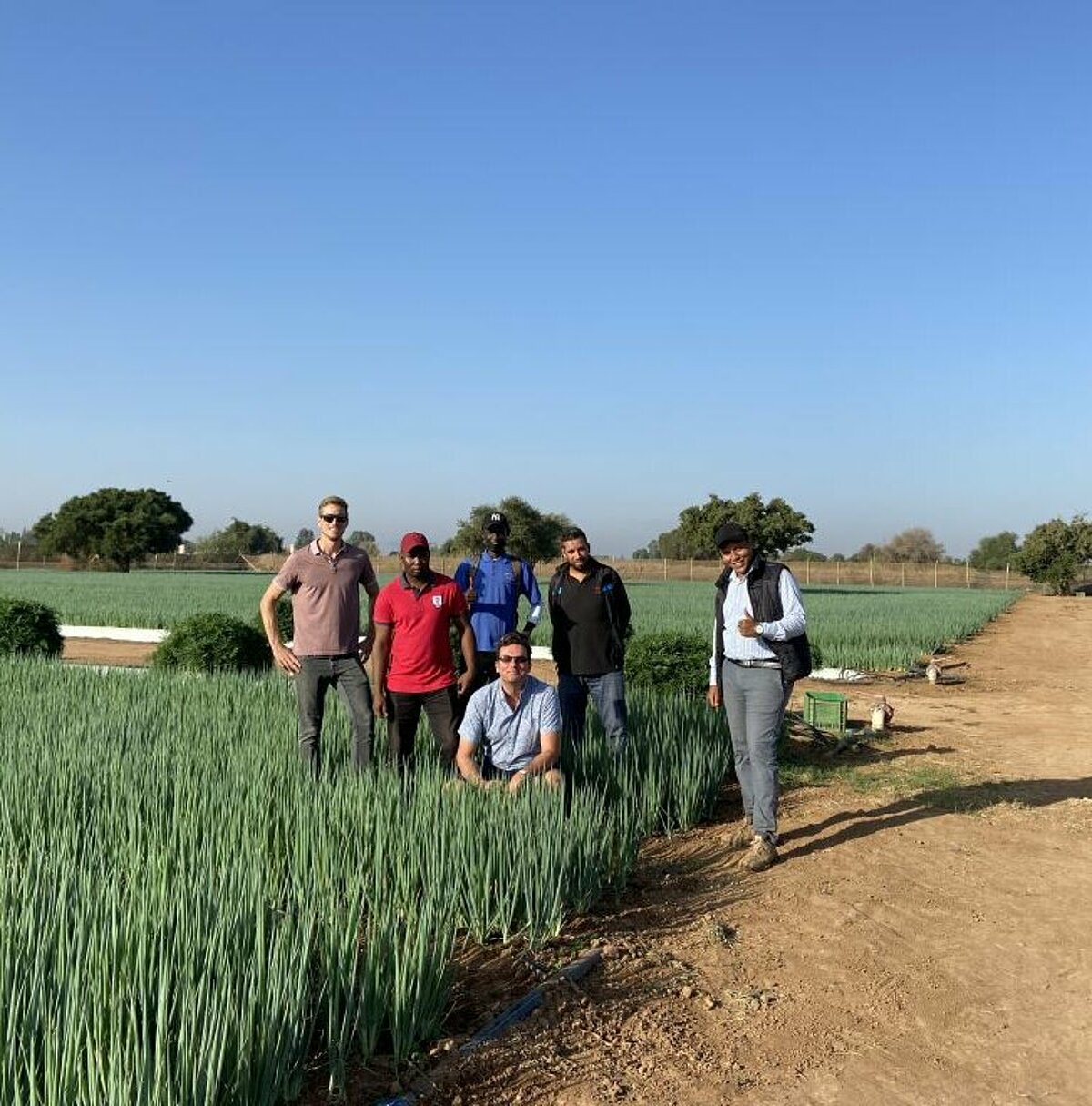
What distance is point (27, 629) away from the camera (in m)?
12.0

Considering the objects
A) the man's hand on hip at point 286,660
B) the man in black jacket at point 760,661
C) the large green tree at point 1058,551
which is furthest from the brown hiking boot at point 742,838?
the large green tree at point 1058,551

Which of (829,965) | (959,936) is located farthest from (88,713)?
(959,936)

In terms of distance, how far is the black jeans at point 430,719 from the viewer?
16.8 ft

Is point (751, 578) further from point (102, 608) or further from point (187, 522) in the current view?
point (187, 522)

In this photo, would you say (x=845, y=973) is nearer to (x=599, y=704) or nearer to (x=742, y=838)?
(x=742, y=838)

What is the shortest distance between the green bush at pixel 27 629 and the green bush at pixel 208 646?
83.8 inches

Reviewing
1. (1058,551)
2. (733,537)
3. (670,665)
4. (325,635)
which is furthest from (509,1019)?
(1058,551)

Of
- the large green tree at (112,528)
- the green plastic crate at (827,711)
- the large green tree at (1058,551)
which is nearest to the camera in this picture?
the green plastic crate at (827,711)

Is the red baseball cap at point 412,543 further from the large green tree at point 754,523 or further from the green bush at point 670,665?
the large green tree at point 754,523

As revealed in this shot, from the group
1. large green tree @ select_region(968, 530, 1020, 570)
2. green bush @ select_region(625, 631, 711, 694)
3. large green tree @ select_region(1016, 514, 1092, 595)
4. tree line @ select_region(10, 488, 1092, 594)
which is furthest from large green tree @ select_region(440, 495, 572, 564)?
large green tree @ select_region(968, 530, 1020, 570)

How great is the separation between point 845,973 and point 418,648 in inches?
101

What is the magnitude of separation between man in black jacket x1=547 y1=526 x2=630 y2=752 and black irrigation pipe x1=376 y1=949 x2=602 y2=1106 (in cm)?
212

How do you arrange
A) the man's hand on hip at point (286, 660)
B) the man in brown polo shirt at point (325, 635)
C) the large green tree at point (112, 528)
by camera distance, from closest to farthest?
the man's hand on hip at point (286, 660) → the man in brown polo shirt at point (325, 635) → the large green tree at point (112, 528)

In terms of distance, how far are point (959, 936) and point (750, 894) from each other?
2.81ft
